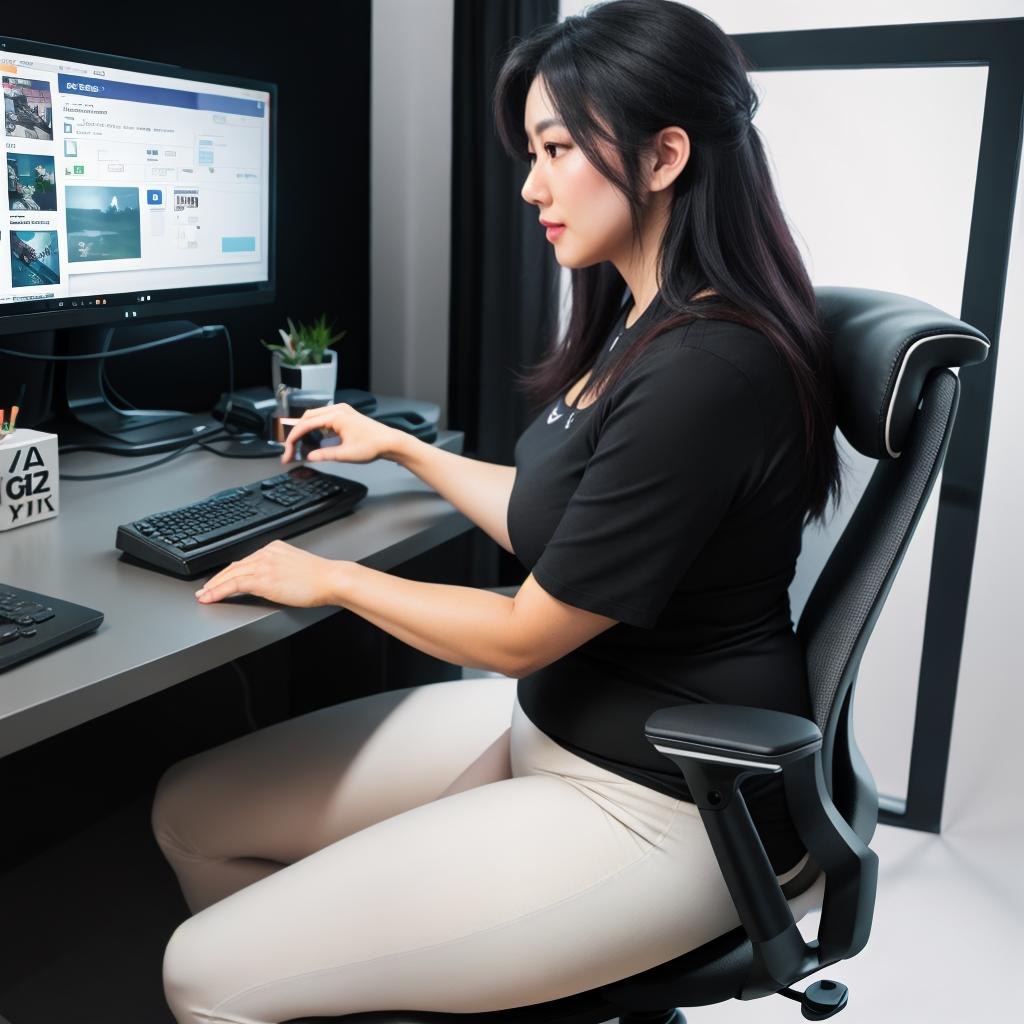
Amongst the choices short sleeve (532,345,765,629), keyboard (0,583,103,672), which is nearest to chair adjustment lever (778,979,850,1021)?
short sleeve (532,345,765,629)

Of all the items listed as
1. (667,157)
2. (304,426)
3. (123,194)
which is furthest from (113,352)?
(667,157)

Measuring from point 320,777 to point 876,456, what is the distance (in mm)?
678

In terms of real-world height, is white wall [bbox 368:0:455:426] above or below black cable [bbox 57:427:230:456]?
above

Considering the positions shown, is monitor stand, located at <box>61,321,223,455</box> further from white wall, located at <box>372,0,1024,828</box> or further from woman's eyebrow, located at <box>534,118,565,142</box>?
white wall, located at <box>372,0,1024,828</box>

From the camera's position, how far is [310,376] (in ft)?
5.94

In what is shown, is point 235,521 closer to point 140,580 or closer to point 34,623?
point 140,580

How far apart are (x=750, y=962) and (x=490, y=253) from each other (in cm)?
147

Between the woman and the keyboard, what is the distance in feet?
0.44

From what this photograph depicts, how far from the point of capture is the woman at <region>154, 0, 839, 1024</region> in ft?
3.10

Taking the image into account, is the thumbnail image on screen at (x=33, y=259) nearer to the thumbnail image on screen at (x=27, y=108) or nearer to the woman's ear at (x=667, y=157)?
the thumbnail image on screen at (x=27, y=108)

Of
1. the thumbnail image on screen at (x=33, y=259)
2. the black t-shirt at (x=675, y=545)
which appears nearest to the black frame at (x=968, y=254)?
the black t-shirt at (x=675, y=545)

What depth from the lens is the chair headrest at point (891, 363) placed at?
3.11 feet

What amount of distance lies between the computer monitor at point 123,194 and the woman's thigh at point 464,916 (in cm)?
87

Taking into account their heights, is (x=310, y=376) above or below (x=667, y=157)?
below
